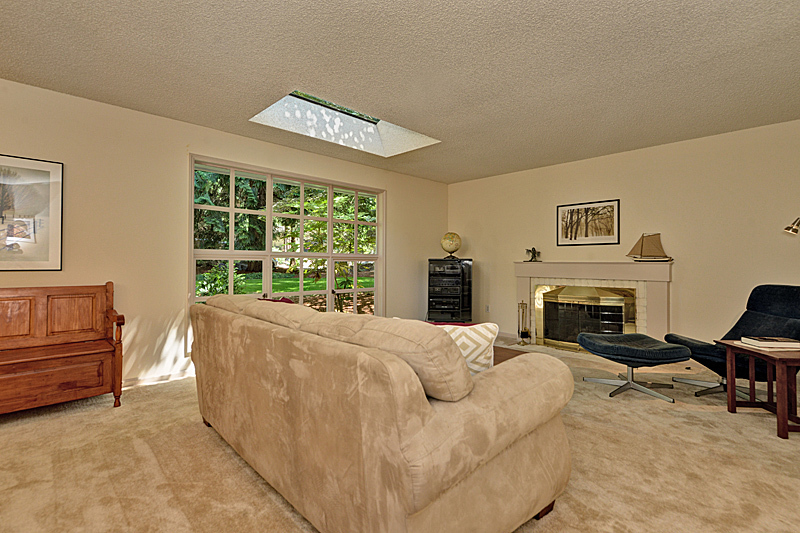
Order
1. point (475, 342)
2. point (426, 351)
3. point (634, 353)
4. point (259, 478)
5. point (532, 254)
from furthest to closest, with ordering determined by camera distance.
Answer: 1. point (532, 254)
2. point (634, 353)
3. point (259, 478)
4. point (475, 342)
5. point (426, 351)

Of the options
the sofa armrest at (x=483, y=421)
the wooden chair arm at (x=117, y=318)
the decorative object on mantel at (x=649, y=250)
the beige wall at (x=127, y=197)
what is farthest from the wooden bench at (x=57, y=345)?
the decorative object on mantel at (x=649, y=250)

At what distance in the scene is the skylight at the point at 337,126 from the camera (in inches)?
158

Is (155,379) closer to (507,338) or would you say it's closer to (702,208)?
(507,338)

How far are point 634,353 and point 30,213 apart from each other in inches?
187

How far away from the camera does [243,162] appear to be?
4.22 meters

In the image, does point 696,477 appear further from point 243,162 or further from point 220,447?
point 243,162

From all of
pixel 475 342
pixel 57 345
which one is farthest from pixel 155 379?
pixel 475 342

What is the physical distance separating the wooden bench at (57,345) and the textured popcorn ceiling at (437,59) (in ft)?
5.42

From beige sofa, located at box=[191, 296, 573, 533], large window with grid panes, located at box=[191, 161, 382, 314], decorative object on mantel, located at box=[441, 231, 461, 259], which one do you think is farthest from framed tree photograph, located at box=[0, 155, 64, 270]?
decorative object on mantel, located at box=[441, 231, 461, 259]

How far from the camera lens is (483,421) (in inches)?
50.1

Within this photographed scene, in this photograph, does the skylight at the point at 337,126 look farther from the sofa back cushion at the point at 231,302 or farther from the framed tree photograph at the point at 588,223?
the framed tree photograph at the point at 588,223

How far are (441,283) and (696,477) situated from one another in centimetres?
407

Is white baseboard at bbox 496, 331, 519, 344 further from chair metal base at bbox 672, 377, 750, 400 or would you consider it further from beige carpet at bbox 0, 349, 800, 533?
beige carpet at bbox 0, 349, 800, 533

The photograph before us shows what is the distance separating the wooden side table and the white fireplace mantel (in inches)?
66.1
